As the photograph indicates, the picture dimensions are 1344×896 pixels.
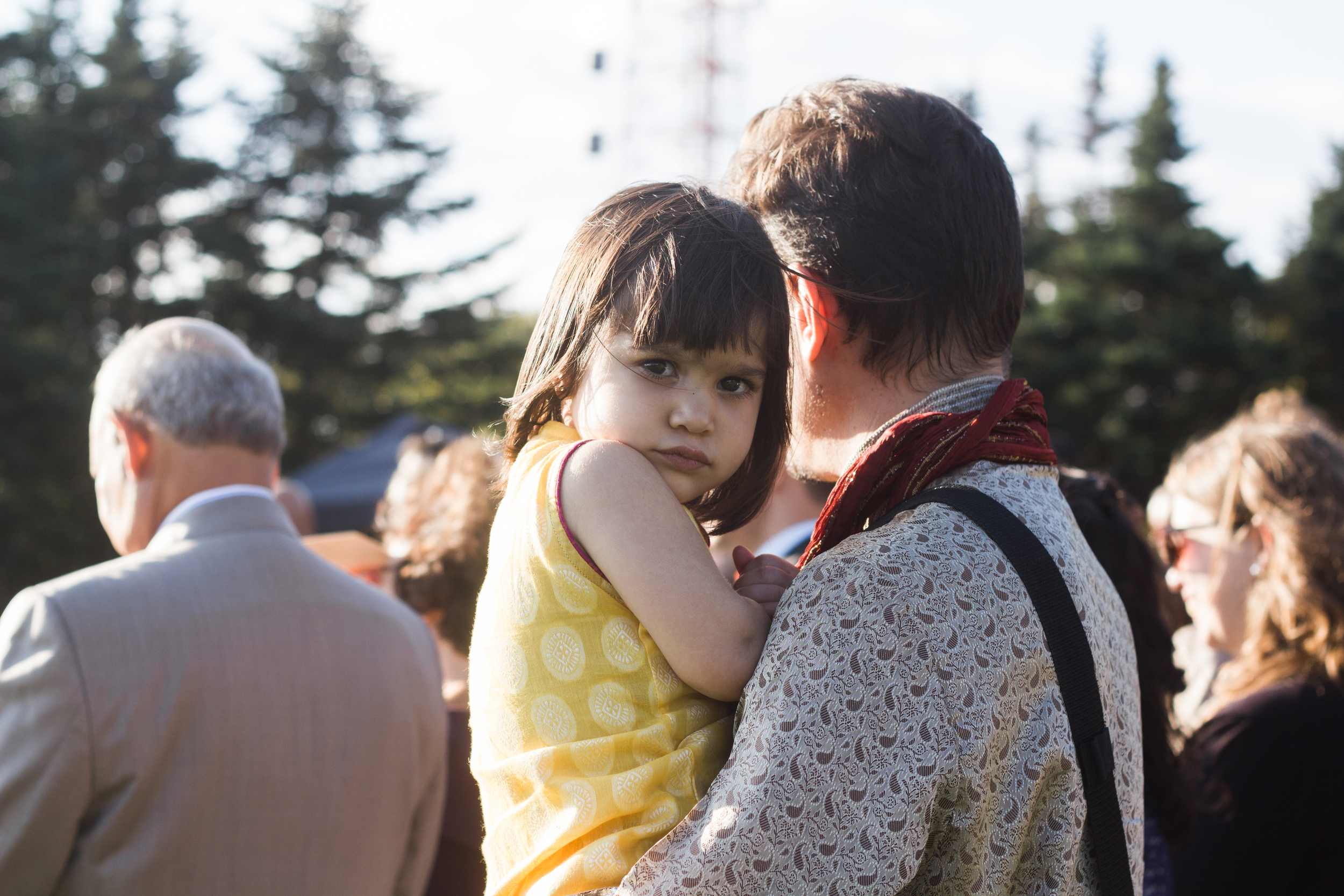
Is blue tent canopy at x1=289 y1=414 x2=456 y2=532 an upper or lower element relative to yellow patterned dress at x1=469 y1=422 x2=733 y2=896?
lower

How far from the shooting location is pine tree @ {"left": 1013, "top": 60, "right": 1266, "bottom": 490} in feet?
91.4

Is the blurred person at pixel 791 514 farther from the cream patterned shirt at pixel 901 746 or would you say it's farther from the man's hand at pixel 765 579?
the cream patterned shirt at pixel 901 746

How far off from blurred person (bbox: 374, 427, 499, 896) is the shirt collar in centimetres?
70

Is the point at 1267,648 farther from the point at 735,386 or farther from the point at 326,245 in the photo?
the point at 326,245

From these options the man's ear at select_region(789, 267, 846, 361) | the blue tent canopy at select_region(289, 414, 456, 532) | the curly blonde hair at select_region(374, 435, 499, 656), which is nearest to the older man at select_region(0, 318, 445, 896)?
the curly blonde hair at select_region(374, 435, 499, 656)

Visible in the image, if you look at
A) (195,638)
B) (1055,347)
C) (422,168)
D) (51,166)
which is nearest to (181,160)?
(51,166)

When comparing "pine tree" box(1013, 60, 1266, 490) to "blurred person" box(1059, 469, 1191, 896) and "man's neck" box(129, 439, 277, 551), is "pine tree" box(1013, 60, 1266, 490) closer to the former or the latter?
"blurred person" box(1059, 469, 1191, 896)

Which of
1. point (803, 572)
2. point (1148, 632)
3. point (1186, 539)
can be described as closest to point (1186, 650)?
point (1186, 539)

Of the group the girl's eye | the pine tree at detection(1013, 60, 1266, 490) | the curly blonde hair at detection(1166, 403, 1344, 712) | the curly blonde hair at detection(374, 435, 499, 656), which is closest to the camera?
the girl's eye

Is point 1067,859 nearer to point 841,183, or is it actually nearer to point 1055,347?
point 841,183

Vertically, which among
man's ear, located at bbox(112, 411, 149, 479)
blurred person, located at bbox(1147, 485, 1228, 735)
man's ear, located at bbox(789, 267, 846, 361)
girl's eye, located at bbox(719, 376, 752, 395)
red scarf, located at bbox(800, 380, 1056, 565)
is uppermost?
man's ear, located at bbox(789, 267, 846, 361)

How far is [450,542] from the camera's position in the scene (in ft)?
11.5

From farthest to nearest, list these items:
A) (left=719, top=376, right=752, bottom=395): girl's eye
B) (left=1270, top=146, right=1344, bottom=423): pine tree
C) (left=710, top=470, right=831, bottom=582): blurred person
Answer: (left=1270, top=146, right=1344, bottom=423): pine tree
(left=710, top=470, right=831, bottom=582): blurred person
(left=719, top=376, right=752, bottom=395): girl's eye

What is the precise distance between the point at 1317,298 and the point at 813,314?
33.5m
